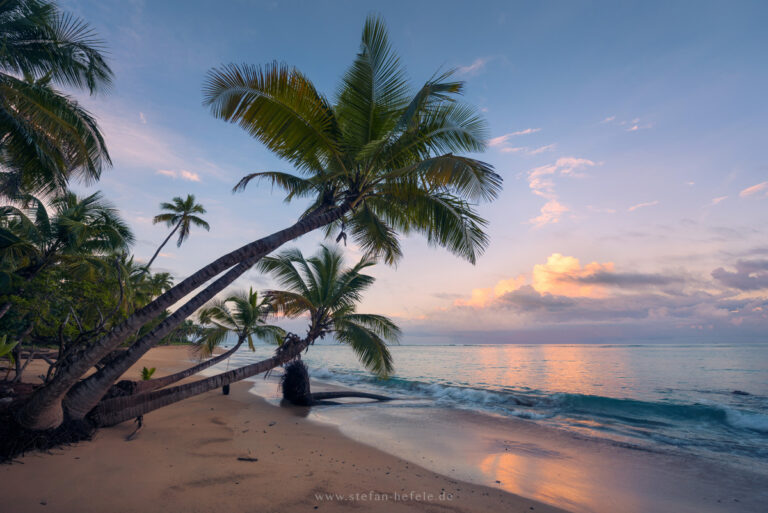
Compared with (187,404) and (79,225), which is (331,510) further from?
(79,225)

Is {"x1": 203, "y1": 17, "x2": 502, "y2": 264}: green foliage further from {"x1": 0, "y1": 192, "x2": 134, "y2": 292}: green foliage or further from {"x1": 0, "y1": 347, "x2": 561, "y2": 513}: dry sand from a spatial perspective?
{"x1": 0, "y1": 192, "x2": 134, "y2": 292}: green foliage

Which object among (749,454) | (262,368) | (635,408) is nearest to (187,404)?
(262,368)

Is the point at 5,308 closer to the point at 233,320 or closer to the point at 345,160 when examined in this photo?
the point at 233,320

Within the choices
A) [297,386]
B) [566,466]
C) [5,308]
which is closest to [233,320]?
[297,386]

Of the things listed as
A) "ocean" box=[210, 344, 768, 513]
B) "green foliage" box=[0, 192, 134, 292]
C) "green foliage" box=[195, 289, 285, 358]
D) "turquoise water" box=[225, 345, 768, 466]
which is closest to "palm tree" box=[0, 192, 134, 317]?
"green foliage" box=[0, 192, 134, 292]

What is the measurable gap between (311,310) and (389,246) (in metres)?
4.14

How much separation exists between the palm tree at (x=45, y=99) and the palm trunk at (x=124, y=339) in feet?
13.3

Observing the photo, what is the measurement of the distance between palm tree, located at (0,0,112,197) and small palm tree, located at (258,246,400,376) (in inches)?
219

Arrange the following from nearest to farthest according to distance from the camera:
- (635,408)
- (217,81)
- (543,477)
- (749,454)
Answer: (217,81) < (543,477) < (749,454) < (635,408)

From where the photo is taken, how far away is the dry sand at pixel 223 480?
4117mm

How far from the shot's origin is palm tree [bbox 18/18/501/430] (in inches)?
219

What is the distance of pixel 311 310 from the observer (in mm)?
11672

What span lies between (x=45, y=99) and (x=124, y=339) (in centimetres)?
545

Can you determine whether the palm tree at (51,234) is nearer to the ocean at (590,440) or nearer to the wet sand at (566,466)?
the ocean at (590,440)
